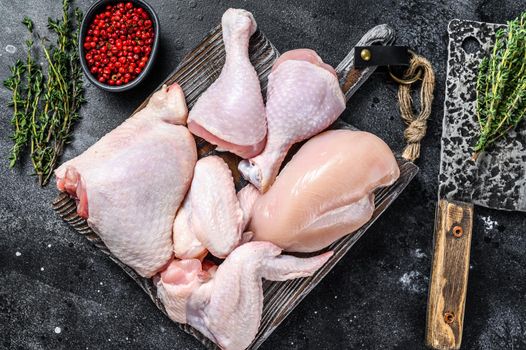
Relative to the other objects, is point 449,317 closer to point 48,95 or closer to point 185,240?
point 185,240

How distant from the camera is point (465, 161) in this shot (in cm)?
175

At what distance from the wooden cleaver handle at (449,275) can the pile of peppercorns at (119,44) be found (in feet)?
3.18

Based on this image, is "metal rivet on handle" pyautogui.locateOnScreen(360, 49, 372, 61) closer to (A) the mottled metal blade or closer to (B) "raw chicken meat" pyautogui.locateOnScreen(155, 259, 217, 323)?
(A) the mottled metal blade

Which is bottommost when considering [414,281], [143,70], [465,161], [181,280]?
[414,281]

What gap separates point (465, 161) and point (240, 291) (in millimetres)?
762

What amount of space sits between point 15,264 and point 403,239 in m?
1.23

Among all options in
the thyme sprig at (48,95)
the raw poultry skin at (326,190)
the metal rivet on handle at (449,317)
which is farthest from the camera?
the thyme sprig at (48,95)

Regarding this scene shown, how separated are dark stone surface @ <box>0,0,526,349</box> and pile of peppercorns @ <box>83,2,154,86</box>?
0.12 m

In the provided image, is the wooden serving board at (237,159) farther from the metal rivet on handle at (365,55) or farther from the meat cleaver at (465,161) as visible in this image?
the meat cleaver at (465,161)

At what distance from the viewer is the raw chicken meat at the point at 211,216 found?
1604 millimetres

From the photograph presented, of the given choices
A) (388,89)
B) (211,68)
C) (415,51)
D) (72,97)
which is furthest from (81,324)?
(415,51)

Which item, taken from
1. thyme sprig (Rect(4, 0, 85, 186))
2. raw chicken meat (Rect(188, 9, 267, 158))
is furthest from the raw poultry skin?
thyme sprig (Rect(4, 0, 85, 186))

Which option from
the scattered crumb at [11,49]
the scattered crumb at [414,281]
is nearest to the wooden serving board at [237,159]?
the scattered crumb at [414,281]

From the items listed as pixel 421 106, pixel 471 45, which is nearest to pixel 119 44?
pixel 421 106
